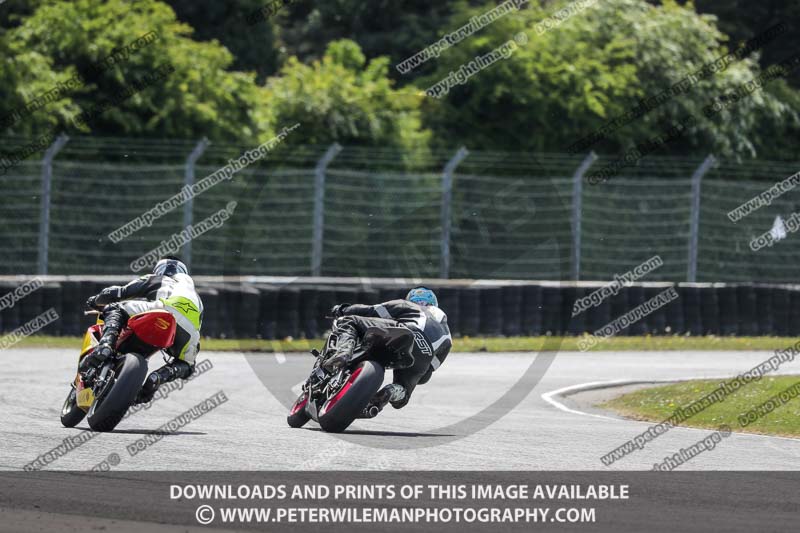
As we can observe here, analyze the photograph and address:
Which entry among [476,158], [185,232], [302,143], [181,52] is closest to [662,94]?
[476,158]

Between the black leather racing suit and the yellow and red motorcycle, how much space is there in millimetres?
1470

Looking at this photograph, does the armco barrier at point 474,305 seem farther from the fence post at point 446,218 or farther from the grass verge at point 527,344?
the fence post at point 446,218

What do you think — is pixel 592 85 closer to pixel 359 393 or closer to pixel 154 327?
pixel 154 327

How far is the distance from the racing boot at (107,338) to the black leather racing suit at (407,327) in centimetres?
174

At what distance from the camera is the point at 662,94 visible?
32500 millimetres

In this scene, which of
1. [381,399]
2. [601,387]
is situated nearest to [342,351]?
[381,399]

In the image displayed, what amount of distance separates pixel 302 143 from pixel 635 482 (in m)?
20.8

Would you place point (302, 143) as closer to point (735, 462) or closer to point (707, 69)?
point (707, 69)

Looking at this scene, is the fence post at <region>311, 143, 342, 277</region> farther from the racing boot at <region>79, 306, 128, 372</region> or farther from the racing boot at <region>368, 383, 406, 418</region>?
the racing boot at <region>368, 383, 406, 418</region>

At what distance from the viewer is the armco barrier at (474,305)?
21.4m

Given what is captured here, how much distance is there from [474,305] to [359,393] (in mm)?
11915

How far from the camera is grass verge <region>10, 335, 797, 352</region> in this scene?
68.7 ft

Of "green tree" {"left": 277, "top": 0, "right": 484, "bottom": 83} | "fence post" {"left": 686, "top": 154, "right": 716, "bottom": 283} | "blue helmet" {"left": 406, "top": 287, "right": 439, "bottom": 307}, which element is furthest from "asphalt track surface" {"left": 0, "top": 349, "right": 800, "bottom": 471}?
"green tree" {"left": 277, "top": 0, "right": 484, "bottom": 83}

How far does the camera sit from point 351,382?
36.2 ft
